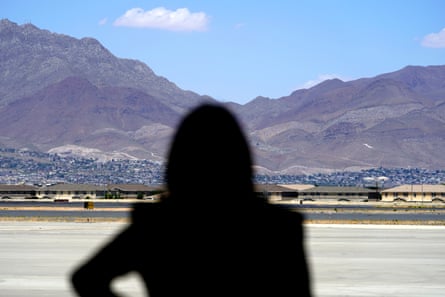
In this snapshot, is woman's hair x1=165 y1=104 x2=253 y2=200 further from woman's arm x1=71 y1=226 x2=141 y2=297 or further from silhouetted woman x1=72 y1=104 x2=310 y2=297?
woman's arm x1=71 y1=226 x2=141 y2=297

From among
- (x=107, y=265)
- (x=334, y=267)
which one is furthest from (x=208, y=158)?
(x=334, y=267)

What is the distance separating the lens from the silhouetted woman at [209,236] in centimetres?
346

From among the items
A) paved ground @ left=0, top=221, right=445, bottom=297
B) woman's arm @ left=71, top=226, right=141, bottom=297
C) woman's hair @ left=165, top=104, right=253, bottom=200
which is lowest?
paved ground @ left=0, top=221, right=445, bottom=297

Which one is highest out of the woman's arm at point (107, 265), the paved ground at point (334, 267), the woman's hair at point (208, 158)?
the woman's hair at point (208, 158)

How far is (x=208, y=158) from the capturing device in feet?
11.6

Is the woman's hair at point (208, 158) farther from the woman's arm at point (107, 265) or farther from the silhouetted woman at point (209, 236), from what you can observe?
the woman's arm at point (107, 265)

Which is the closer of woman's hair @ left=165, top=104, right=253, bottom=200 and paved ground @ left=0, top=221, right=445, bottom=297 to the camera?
woman's hair @ left=165, top=104, right=253, bottom=200

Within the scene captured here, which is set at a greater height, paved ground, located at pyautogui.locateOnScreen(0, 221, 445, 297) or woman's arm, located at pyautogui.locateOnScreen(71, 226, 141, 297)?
woman's arm, located at pyautogui.locateOnScreen(71, 226, 141, 297)

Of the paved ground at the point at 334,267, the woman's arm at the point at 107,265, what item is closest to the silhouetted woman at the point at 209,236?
the woman's arm at the point at 107,265

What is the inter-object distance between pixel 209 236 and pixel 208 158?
0.99 ft

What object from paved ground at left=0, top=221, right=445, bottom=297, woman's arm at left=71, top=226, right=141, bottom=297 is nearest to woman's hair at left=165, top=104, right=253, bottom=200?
woman's arm at left=71, top=226, right=141, bottom=297

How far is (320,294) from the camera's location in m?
17.6

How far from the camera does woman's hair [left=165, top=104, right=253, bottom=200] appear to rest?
3469 mm

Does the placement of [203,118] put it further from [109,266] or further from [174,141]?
[109,266]
